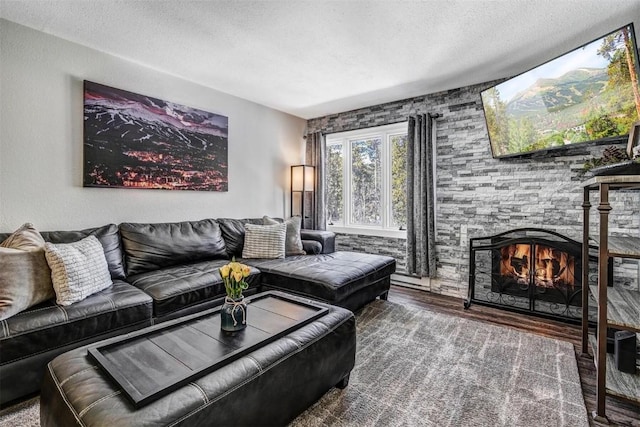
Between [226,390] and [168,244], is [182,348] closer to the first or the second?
[226,390]

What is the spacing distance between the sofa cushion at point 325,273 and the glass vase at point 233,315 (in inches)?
42.5

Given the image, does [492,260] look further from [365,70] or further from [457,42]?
[365,70]

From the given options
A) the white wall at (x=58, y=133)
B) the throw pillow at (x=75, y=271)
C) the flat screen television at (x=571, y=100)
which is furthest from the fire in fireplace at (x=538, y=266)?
the throw pillow at (x=75, y=271)

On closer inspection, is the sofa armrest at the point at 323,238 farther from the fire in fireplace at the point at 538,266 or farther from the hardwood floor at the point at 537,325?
the fire in fireplace at the point at 538,266

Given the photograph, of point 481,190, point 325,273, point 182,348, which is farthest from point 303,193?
point 182,348

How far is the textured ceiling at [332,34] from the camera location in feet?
6.87

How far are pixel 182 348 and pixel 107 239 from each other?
1706mm

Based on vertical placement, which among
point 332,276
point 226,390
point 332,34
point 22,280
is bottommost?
point 226,390

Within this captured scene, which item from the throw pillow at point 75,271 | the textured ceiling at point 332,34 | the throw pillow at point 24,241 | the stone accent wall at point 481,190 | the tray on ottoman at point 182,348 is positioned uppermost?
the textured ceiling at point 332,34

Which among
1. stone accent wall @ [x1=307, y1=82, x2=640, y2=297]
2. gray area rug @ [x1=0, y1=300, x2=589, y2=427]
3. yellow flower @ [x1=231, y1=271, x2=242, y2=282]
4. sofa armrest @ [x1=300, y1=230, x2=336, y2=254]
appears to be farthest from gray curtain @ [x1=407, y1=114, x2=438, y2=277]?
yellow flower @ [x1=231, y1=271, x2=242, y2=282]

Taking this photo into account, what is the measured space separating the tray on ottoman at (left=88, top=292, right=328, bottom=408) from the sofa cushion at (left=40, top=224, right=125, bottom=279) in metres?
1.27

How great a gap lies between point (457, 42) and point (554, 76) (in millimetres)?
844

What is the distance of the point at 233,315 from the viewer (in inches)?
62.0

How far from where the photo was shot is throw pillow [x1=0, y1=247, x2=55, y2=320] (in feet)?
5.57
